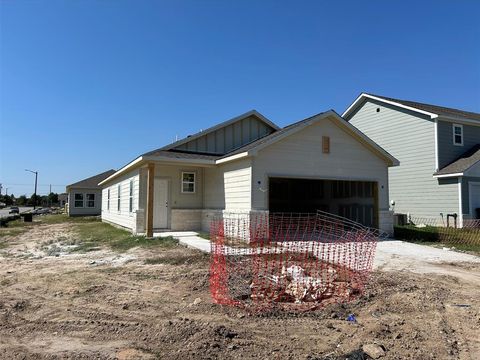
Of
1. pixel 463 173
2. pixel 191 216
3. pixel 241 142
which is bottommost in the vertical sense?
pixel 191 216

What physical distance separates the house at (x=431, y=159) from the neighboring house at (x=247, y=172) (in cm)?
514

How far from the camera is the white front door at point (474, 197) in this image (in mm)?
19531

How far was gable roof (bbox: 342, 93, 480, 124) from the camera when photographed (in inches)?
827

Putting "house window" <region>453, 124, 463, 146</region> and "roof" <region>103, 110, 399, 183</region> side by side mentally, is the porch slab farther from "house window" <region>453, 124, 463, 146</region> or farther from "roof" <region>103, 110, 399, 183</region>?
"house window" <region>453, 124, 463, 146</region>

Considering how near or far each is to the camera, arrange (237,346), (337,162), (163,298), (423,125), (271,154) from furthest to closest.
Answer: (423,125), (337,162), (271,154), (163,298), (237,346)

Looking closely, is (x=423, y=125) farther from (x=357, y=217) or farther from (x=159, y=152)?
(x=159, y=152)

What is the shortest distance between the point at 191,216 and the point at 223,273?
9.44m

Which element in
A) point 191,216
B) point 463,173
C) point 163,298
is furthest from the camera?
point 463,173

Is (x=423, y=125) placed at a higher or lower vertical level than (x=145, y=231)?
higher

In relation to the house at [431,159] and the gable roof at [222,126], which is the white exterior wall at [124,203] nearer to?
the gable roof at [222,126]

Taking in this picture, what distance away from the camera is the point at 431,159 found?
20703 millimetres

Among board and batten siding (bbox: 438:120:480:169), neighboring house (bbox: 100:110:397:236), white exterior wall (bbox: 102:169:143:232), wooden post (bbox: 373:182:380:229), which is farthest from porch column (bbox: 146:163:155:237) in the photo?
board and batten siding (bbox: 438:120:480:169)

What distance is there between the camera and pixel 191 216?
56.2ft

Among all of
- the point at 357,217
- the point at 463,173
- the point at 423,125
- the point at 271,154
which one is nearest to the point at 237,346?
the point at 271,154
